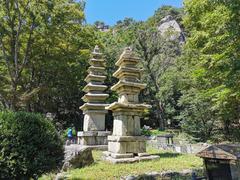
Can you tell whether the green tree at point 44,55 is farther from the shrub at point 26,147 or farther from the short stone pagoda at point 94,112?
the shrub at point 26,147

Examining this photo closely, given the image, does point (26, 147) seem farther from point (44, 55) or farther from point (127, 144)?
point (44, 55)

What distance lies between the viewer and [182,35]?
60.6 m

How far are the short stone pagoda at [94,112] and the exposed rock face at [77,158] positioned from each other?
17.1 feet

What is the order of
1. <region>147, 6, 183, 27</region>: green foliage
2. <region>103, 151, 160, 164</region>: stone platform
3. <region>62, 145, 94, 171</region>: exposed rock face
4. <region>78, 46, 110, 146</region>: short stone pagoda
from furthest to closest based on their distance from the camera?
<region>147, 6, 183, 27</region>: green foliage < <region>78, 46, 110, 146</region>: short stone pagoda < <region>103, 151, 160, 164</region>: stone platform < <region>62, 145, 94, 171</region>: exposed rock face

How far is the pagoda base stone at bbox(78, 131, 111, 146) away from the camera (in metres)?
15.4

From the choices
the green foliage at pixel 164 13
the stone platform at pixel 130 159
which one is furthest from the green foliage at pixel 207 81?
the green foliage at pixel 164 13

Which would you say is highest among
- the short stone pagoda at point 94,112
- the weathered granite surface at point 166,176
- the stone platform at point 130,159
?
the short stone pagoda at point 94,112

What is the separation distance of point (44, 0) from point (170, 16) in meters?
55.3

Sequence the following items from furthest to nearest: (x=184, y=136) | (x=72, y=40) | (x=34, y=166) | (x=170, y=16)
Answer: (x=170, y=16)
(x=72, y=40)
(x=184, y=136)
(x=34, y=166)

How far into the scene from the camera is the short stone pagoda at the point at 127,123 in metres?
10.9

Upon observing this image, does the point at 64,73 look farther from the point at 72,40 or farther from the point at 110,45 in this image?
the point at 110,45

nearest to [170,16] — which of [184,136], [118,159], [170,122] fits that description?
[170,122]

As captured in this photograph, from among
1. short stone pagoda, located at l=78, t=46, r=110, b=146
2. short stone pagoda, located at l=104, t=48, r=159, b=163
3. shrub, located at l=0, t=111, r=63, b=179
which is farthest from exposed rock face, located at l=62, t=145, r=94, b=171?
short stone pagoda, located at l=78, t=46, r=110, b=146

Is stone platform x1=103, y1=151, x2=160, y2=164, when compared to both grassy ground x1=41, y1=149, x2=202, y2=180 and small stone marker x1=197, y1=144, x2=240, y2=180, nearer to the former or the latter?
grassy ground x1=41, y1=149, x2=202, y2=180
